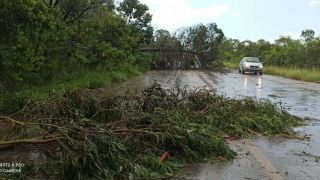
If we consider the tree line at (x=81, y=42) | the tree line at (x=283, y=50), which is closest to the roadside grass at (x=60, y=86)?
the tree line at (x=81, y=42)

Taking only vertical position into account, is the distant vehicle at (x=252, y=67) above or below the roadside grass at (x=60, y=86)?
below

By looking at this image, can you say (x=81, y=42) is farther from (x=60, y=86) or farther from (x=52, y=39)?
(x=60, y=86)

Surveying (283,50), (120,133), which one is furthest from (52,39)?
(283,50)

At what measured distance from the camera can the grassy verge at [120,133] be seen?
6.42 m

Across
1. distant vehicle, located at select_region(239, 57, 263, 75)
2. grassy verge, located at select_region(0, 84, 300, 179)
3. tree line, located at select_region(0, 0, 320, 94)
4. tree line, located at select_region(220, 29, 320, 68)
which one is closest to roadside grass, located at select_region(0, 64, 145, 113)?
tree line, located at select_region(0, 0, 320, 94)

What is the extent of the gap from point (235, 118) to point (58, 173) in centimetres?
514

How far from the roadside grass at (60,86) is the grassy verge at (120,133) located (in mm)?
1079

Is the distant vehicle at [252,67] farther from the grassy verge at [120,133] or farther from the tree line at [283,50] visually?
the grassy verge at [120,133]

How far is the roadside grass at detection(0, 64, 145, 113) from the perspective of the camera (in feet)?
37.1

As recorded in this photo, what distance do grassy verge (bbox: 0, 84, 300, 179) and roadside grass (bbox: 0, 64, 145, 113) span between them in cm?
108

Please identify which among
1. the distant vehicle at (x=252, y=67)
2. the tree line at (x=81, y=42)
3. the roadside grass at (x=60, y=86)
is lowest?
the distant vehicle at (x=252, y=67)

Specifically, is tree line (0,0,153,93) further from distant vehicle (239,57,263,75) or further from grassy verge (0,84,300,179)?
distant vehicle (239,57,263,75)

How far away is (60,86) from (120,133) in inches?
360

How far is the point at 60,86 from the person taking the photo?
16203 millimetres
